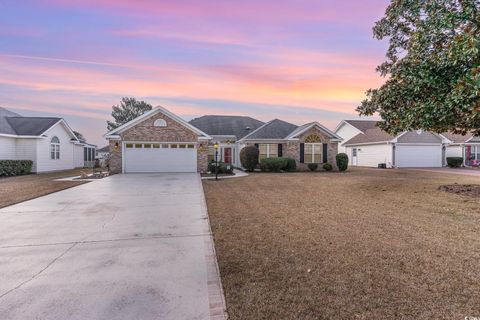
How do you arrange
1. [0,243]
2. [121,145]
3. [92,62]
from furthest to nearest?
[121,145]
[92,62]
[0,243]

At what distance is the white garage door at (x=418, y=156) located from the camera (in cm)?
2698

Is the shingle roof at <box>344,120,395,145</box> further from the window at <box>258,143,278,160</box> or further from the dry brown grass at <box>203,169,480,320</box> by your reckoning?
the dry brown grass at <box>203,169,480,320</box>

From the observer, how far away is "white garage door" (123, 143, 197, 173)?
19.9 meters

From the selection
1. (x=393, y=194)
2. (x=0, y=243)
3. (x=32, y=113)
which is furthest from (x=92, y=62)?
(x=32, y=113)

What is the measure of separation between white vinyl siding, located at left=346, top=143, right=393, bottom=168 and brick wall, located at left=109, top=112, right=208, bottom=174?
18.3 meters

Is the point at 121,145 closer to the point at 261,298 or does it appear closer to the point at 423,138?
the point at 261,298

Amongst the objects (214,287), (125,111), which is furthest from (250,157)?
(125,111)

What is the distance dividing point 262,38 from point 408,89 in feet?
24.0

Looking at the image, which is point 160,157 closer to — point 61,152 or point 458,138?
point 61,152

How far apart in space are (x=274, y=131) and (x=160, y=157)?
10008 mm

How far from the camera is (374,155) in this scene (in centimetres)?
2889

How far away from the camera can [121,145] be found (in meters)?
19.6

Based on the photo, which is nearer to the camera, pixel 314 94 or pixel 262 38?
pixel 262 38

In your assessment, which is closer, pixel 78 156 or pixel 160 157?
pixel 160 157
